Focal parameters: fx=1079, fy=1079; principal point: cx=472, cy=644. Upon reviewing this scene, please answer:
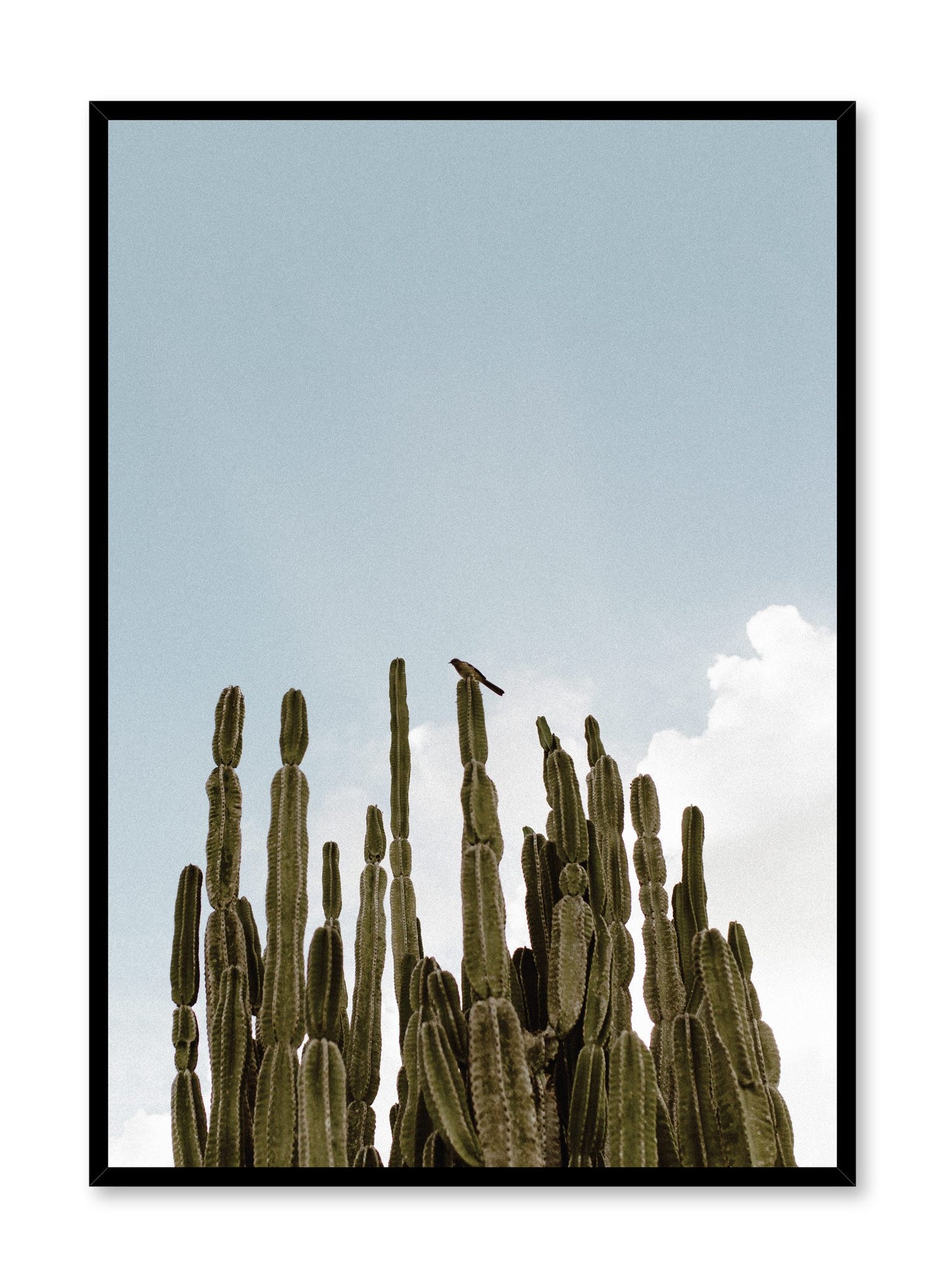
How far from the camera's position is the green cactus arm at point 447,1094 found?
1.35 m

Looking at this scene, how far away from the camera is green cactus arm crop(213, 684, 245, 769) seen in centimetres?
143

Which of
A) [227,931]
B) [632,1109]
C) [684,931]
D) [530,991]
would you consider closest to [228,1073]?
[227,931]

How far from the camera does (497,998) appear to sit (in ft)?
4.47

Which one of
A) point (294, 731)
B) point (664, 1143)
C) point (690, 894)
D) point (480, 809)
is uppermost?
point (294, 731)

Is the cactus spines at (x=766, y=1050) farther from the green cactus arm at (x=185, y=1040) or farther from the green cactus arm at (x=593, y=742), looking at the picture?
the green cactus arm at (x=185, y=1040)

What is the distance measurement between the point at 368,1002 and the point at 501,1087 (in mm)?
201

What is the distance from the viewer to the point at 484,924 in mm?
1376

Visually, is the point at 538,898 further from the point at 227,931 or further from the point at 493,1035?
the point at 227,931

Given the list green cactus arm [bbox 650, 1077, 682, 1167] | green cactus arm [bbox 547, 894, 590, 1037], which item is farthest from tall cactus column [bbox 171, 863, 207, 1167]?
green cactus arm [bbox 650, 1077, 682, 1167]

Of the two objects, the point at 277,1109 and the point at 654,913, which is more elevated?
the point at 654,913

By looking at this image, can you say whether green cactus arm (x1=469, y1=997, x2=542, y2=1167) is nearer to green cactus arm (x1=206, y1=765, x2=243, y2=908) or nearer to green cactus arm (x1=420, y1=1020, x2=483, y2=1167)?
green cactus arm (x1=420, y1=1020, x2=483, y2=1167)
